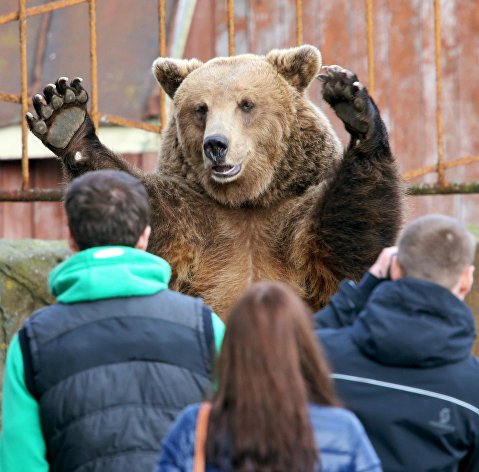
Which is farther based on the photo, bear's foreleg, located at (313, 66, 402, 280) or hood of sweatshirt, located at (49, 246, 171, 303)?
bear's foreleg, located at (313, 66, 402, 280)

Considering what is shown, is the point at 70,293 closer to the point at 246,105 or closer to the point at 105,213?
the point at 105,213

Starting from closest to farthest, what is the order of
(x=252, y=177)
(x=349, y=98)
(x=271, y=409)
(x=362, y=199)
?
(x=271, y=409) → (x=349, y=98) → (x=362, y=199) → (x=252, y=177)

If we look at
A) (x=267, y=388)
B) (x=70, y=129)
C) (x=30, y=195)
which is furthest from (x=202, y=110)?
(x=267, y=388)

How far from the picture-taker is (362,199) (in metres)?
5.46

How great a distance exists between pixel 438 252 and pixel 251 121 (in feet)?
9.35

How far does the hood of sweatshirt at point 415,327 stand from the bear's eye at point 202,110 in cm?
292

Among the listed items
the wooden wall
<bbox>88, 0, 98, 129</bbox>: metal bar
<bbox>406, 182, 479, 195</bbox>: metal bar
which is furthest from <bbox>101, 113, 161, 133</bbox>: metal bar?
the wooden wall

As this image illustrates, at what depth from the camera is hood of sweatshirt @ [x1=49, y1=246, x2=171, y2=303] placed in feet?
10.8

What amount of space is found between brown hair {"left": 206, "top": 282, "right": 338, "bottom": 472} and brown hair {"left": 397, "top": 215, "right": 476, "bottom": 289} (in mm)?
683

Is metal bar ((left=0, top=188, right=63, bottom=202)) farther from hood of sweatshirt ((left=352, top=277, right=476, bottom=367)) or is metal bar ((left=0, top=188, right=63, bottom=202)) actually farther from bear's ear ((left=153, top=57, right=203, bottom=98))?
hood of sweatshirt ((left=352, top=277, right=476, bottom=367))

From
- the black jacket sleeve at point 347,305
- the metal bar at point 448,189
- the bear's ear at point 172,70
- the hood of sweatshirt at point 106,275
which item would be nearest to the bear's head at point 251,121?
the bear's ear at point 172,70

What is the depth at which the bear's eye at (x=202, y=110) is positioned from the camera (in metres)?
5.99

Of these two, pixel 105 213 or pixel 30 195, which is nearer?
pixel 105 213

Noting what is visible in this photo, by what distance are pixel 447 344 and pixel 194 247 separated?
9.29ft
